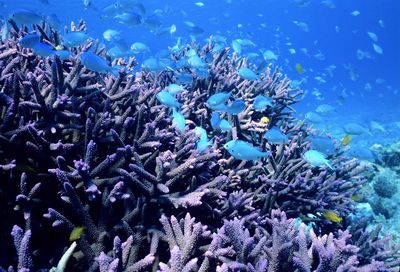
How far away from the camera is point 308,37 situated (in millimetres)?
158250

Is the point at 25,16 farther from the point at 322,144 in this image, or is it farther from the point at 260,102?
the point at 322,144

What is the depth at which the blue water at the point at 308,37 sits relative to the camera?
28.1 metres

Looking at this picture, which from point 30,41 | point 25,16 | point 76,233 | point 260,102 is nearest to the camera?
point 76,233

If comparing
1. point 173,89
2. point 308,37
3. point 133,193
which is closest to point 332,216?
point 133,193

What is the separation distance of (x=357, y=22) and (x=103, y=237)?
19814 cm

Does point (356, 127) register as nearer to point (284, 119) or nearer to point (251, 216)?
point (284, 119)

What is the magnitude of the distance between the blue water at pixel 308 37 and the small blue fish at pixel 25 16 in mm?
1571

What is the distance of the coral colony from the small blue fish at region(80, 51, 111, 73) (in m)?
0.01

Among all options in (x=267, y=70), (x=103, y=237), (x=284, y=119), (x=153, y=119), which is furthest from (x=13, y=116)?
(x=267, y=70)

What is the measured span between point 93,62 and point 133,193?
1776mm

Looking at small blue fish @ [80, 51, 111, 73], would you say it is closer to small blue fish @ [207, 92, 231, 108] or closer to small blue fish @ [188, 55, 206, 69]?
small blue fish @ [207, 92, 231, 108]

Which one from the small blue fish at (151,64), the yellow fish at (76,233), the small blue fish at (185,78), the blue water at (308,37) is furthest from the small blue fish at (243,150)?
the blue water at (308,37)

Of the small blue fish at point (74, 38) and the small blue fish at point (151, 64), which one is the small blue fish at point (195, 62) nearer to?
the small blue fish at point (151, 64)

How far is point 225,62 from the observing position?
7.23m
